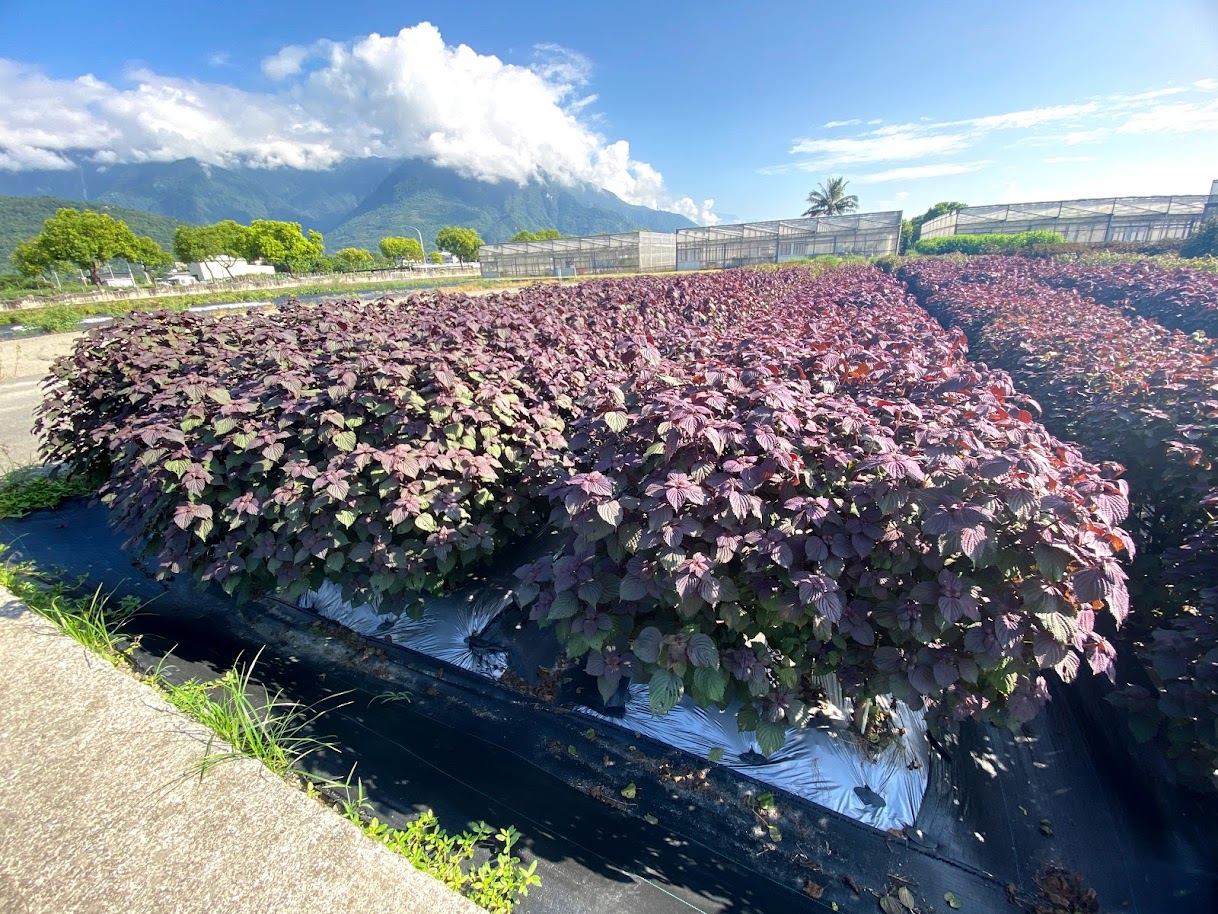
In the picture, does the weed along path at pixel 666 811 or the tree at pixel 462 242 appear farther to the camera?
the tree at pixel 462 242

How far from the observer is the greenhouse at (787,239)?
34844 mm

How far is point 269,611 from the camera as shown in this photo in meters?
3.56

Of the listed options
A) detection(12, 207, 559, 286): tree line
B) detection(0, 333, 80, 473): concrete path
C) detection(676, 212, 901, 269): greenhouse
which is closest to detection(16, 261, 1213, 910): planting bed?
detection(0, 333, 80, 473): concrete path

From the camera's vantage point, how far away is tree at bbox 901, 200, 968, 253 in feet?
139

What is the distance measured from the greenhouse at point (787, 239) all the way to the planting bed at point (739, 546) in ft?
115

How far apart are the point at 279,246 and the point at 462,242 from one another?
96.0 feet

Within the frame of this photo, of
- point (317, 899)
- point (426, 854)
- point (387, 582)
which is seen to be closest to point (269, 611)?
point (387, 582)

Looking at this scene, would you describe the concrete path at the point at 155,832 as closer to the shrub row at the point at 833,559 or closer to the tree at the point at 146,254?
the shrub row at the point at 833,559

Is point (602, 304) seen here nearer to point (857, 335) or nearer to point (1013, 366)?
point (857, 335)

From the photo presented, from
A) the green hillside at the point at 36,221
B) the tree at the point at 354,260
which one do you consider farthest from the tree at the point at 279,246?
the green hillside at the point at 36,221

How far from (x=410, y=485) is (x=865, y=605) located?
219 cm

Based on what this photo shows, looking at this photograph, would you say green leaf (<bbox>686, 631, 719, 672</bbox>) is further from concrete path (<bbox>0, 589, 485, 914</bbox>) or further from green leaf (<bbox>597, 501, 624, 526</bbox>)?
concrete path (<bbox>0, 589, 485, 914</bbox>)

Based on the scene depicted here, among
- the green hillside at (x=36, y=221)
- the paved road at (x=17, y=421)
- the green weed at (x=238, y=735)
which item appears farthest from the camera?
the green hillside at (x=36, y=221)

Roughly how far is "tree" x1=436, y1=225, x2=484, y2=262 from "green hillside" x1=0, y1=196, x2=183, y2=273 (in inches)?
2682
